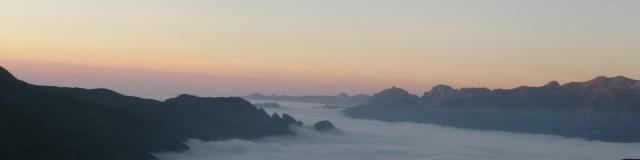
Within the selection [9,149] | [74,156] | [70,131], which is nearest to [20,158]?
[9,149]

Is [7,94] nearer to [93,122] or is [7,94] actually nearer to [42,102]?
[42,102]

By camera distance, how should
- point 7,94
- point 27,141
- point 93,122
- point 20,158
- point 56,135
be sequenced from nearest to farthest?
point 20,158, point 27,141, point 56,135, point 7,94, point 93,122

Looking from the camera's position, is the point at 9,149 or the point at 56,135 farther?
the point at 56,135

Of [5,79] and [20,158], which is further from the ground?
[5,79]

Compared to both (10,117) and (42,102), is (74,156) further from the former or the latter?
(42,102)

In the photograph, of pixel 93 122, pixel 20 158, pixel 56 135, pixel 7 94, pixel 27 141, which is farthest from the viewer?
pixel 93 122

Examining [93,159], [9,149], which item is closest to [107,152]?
[93,159]

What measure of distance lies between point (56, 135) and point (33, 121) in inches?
244

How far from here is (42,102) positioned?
620ft

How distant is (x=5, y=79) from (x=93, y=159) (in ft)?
133

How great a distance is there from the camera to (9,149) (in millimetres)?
138625

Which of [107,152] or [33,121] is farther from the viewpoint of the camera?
[107,152]

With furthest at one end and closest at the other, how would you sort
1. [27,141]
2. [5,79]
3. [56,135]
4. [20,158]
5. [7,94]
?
[5,79], [7,94], [56,135], [27,141], [20,158]

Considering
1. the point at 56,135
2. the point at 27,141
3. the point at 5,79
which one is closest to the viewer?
the point at 27,141
